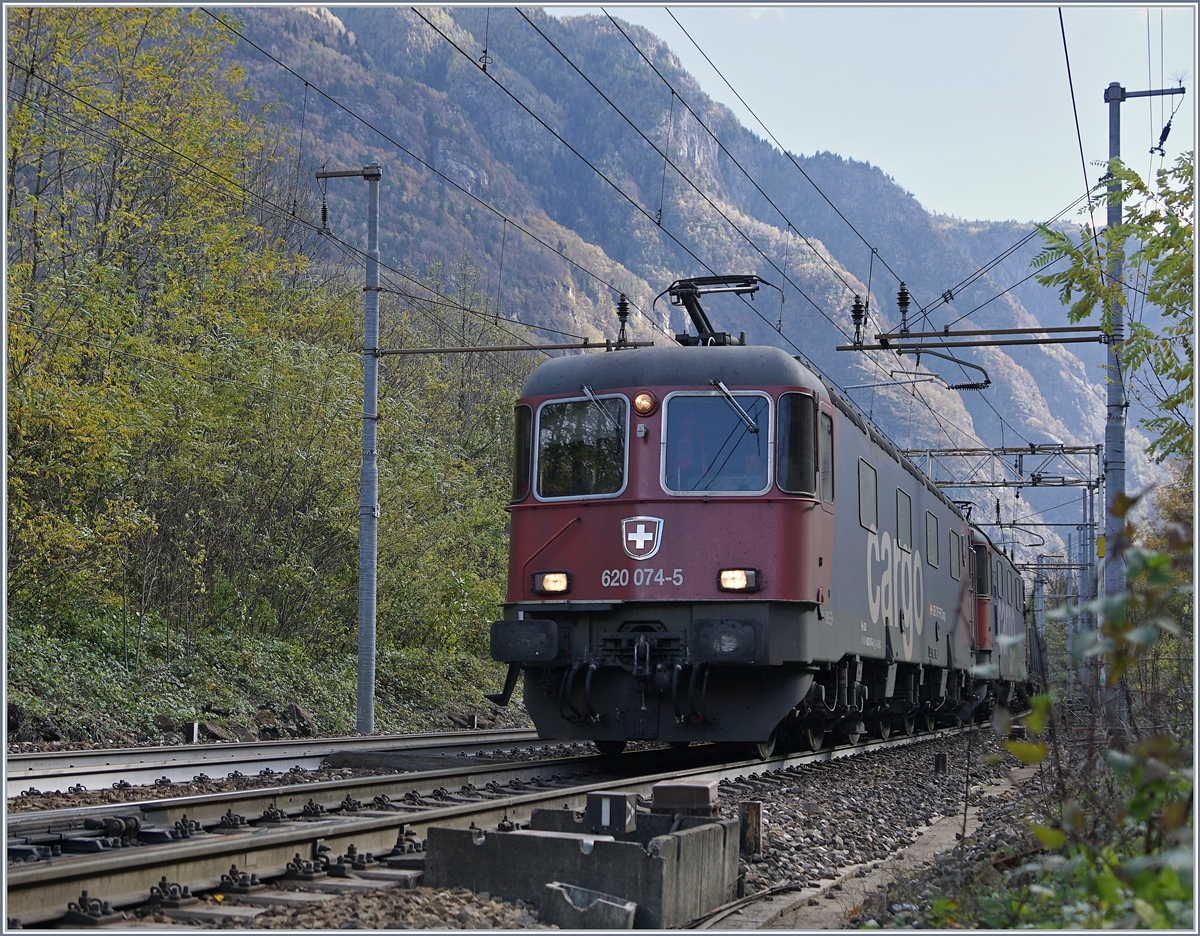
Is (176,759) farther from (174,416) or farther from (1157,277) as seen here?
(1157,277)

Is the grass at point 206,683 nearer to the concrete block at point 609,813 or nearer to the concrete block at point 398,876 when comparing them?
the concrete block at point 398,876

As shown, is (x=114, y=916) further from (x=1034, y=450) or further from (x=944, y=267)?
(x=944, y=267)

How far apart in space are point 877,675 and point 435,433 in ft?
56.6

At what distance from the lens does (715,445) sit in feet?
33.7

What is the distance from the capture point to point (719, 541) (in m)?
9.91

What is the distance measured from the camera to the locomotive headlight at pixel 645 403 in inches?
410

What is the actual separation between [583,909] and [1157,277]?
486 centimetres

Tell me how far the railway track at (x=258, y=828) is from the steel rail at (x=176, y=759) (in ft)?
5.64

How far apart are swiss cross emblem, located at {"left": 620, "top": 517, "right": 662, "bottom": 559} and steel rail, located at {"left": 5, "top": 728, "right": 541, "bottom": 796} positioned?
2.29 m

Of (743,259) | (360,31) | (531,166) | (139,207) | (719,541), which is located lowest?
(719,541)

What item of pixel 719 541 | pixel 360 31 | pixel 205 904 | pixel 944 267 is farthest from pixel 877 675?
pixel 944 267

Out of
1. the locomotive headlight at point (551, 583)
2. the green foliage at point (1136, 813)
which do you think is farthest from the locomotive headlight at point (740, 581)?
the green foliage at point (1136, 813)

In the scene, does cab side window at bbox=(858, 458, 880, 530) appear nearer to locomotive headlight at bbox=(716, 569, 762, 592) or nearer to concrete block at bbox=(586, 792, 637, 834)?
locomotive headlight at bbox=(716, 569, 762, 592)

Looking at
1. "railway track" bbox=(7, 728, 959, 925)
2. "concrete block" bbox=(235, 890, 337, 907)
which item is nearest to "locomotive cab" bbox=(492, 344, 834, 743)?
"railway track" bbox=(7, 728, 959, 925)
